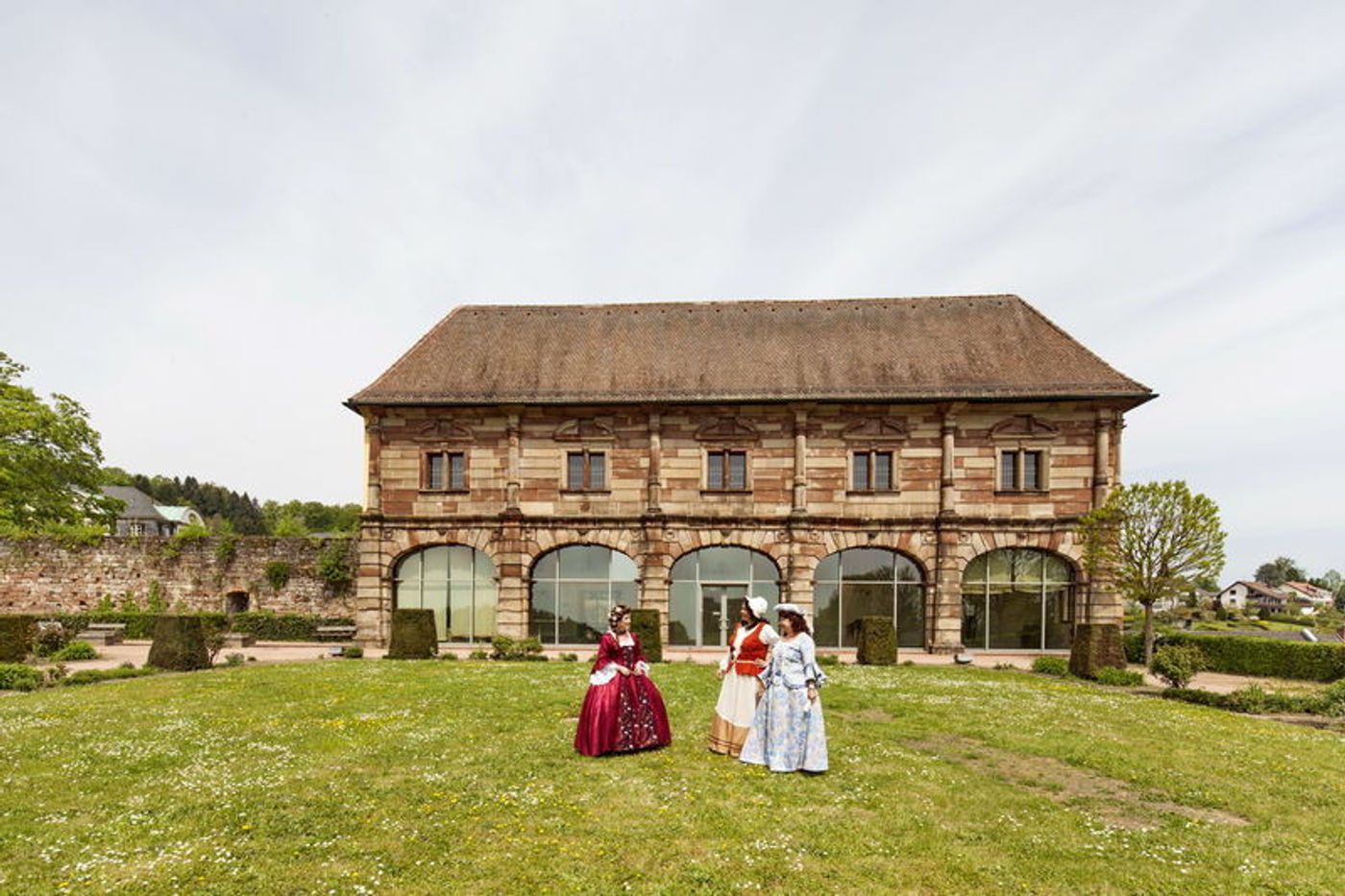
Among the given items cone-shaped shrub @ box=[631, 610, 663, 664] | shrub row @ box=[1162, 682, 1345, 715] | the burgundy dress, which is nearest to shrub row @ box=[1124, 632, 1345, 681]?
shrub row @ box=[1162, 682, 1345, 715]

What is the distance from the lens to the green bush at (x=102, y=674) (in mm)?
15885

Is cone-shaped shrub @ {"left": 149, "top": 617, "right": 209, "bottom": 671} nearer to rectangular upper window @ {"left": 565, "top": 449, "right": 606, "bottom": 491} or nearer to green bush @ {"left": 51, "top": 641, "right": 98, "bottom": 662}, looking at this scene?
green bush @ {"left": 51, "top": 641, "right": 98, "bottom": 662}

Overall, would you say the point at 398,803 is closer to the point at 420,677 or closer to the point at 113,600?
the point at 420,677

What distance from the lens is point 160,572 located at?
1101 inches

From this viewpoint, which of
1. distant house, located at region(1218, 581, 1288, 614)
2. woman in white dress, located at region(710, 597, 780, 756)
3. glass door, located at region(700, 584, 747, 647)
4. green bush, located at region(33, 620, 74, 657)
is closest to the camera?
woman in white dress, located at region(710, 597, 780, 756)

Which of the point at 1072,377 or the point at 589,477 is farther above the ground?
the point at 1072,377

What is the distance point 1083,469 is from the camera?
73.4 feet

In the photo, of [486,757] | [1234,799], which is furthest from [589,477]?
[1234,799]

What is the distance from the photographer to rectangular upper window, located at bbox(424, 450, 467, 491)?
23719 millimetres

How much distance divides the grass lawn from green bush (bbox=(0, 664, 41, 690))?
3.61 meters

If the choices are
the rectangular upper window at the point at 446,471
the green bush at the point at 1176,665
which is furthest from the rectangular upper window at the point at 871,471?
the rectangular upper window at the point at 446,471

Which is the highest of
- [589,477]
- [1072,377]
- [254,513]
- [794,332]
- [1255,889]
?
[794,332]

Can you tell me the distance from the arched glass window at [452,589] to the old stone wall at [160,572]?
519cm

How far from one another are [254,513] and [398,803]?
500ft
